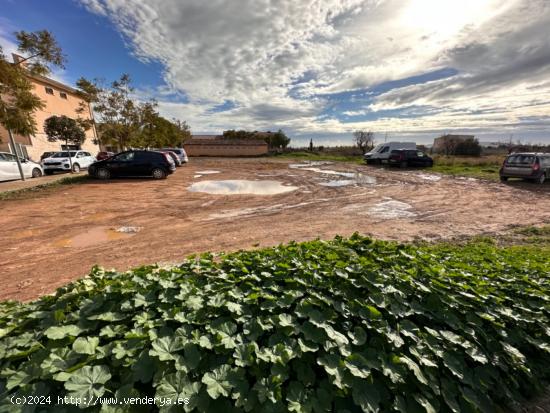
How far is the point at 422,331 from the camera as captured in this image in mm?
2055

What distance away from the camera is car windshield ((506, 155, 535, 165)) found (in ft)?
47.2

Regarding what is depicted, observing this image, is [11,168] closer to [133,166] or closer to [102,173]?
[102,173]

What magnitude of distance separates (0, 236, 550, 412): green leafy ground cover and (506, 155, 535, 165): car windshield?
54.6 ft

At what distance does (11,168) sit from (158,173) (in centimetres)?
766

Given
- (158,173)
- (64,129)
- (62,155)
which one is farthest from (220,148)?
(158,173)

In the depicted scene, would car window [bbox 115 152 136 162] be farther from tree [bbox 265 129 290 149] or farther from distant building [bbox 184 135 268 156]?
tree [bbox 265 129 290 149]

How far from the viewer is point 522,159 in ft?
48.6

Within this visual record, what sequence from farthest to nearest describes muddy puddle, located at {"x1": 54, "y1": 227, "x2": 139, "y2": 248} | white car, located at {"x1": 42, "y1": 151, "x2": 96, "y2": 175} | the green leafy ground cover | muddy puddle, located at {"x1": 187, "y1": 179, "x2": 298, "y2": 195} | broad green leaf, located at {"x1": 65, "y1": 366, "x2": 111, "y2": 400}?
white car, located at {"x1": 42, "y1": 151, "x2": 96, "y2": 175} < muddy puddle, located at {"x1": 187, "y1": 179, "x2": 298, "y2": 195} < muddy puddle, located at {"x1": 54, "y1": 227, "x2": 139, "y2": 248} < the green leafy ground cover < broad green leaf, located at {"x1": 65, "y1": 366, "x2": 111, "y2": 400}

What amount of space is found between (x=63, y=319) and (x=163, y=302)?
0.66 meters

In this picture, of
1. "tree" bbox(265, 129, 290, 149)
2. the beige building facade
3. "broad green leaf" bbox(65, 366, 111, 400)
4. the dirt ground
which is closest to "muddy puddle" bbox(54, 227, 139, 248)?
the dirt ground

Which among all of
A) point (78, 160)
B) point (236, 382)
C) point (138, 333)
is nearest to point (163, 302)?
point (138, 333)

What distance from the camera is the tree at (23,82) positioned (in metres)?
10.5

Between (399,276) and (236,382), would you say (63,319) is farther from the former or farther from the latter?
(399,276)

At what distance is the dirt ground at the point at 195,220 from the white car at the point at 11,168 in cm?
485
